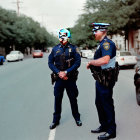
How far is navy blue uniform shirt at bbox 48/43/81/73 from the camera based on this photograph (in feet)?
14.0

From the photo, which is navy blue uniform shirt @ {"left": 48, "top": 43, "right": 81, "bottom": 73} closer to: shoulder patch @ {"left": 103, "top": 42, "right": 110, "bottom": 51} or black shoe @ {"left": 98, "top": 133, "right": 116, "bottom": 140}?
shoulder patch @ {"left": 103, "top": 42, "right": 110, "bottom": 51}

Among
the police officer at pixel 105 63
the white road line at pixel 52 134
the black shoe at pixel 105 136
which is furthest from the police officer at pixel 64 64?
the black shoe at pixel 105 136

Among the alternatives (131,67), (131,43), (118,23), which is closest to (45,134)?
(131,67)

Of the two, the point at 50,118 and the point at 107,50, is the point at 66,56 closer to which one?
the point at 107,50

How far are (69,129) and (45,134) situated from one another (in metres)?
0.47

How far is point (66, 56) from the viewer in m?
4.29

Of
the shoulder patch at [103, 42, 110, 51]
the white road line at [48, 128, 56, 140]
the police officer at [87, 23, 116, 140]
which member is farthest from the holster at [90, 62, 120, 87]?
the white road line at [48, 128, 56, 140]

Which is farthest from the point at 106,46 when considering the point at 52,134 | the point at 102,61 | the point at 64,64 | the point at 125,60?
the point at 125,60

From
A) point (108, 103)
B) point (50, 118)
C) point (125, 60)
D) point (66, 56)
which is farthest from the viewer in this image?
point (125, 60)

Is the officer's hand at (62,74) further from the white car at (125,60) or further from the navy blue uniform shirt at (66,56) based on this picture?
the white car at (125,60)

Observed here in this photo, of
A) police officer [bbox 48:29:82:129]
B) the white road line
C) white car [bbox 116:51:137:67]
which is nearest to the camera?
the white road line

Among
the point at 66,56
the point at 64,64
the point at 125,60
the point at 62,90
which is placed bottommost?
the point at 62,90

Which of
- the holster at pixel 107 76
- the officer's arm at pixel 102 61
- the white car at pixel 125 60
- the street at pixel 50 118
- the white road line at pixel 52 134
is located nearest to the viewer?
the officer's arm at pixel 102 61

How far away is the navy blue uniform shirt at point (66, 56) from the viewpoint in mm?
4273
